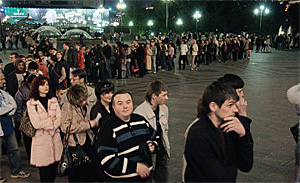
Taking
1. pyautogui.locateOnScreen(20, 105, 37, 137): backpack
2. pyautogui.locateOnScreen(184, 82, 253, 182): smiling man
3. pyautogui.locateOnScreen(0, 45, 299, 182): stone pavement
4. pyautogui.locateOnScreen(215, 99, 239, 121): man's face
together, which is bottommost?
pyautogui.locateOnScreen(0, 45, 299, 182): stone pavement

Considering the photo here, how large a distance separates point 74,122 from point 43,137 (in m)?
0.65

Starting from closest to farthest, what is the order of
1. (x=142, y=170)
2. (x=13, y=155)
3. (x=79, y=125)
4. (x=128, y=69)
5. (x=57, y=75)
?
(x=142, y=170) → (x=79, y=125) → (x=13, y=155) → (x=57, y=75) → (x=128, y=69)

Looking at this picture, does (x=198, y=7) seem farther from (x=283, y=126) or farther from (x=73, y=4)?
(x=73, y=4)

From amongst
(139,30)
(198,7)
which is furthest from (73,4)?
(198,7)

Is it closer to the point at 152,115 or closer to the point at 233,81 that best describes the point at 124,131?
the point at 152,115

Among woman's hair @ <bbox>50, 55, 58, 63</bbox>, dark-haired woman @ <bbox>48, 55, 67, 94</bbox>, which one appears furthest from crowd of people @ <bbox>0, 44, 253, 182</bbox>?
woman's hair @ <bbox>50, 55, 58, 63</bbox>

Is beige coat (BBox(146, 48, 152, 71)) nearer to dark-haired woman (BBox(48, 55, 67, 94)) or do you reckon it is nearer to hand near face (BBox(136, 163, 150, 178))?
dark-haired woman (BBox(48, 55, 67, 94))

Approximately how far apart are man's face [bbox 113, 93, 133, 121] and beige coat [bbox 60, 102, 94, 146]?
1.22 metres

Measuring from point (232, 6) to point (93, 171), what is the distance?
1977 inches

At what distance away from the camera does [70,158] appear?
4016 mm

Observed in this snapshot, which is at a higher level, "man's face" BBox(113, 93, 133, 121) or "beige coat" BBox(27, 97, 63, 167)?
"man's face" BBox(113, 93, 133, 121)

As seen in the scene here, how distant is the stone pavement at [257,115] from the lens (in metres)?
5.32

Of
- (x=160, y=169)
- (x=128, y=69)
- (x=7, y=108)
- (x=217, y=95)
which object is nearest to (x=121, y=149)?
(x=217, y=95)

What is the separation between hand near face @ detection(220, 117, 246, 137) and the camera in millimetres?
2391
